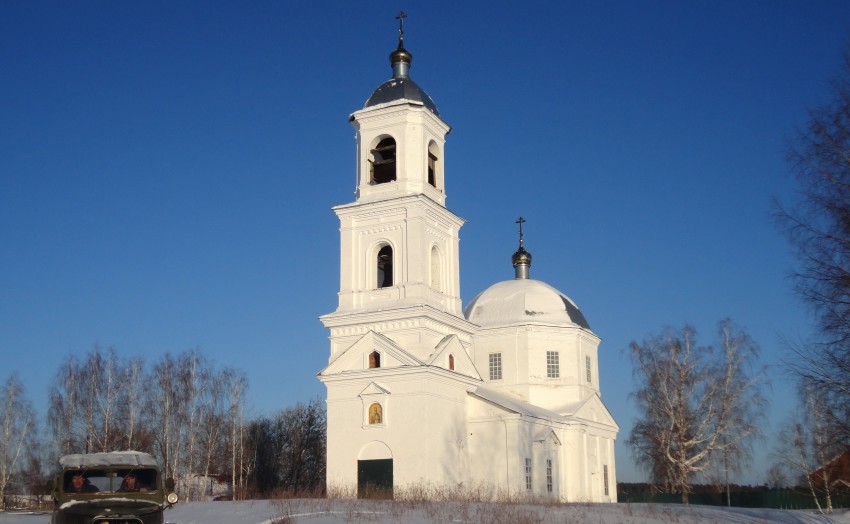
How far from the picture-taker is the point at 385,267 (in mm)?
32906

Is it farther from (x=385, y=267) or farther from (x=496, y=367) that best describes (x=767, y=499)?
(x=385, y=267)

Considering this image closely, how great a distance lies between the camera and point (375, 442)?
30047 millimetres

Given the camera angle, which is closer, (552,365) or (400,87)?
(400,87)

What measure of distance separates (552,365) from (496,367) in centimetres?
231

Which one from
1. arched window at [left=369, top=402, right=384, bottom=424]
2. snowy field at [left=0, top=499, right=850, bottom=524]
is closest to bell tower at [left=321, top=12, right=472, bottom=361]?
arched window at [left=369, top=402, right=384, bottom=424]

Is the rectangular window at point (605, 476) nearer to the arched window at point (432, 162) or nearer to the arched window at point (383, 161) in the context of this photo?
the arched window at point (432, 162)

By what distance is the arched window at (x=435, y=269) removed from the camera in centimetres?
3291

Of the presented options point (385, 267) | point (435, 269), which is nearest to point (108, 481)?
point (385, 267)

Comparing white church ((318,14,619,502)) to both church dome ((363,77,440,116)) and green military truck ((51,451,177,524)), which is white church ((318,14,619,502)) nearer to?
church dome ((363,77,440,116))

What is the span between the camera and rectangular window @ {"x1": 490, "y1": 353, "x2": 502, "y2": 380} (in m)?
39.5

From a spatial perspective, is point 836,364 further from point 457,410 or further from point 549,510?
point 457,410

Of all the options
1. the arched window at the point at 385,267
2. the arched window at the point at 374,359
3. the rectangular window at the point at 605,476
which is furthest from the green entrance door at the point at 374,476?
the rectangular window at the point at 605,476

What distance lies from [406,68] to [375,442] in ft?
43.7

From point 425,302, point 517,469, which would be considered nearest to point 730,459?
point 517,469
